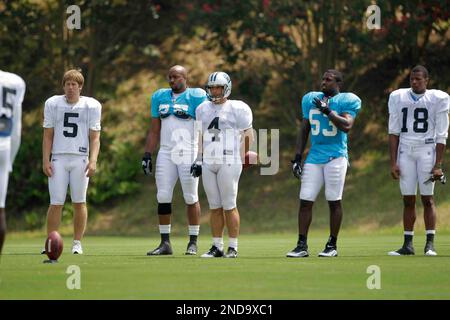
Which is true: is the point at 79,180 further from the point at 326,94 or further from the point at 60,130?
the point at 326,94

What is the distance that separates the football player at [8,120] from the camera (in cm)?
929

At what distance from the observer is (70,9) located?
24.7 meters

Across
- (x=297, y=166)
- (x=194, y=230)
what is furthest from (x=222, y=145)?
(x=194, y=230)

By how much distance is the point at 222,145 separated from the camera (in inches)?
520

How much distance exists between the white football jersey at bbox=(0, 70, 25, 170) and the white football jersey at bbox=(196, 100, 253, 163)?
13.1ft

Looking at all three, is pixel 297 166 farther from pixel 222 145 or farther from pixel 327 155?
pixel 222 145

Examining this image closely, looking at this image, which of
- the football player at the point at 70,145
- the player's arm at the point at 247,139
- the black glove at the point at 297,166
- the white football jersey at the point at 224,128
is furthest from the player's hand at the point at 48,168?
the black glove at the point at 297,166

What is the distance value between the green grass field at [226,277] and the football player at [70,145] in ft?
2.28

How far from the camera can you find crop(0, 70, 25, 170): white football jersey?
939cm

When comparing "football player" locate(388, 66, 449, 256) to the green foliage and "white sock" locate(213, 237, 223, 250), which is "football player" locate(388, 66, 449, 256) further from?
the green foliage

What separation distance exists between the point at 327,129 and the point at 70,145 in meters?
3.16

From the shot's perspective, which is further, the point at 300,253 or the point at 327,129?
the point at 327,129

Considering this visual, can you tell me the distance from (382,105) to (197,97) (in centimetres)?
1235

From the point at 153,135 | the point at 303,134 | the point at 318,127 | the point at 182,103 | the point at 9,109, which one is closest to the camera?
the point at 9,109
